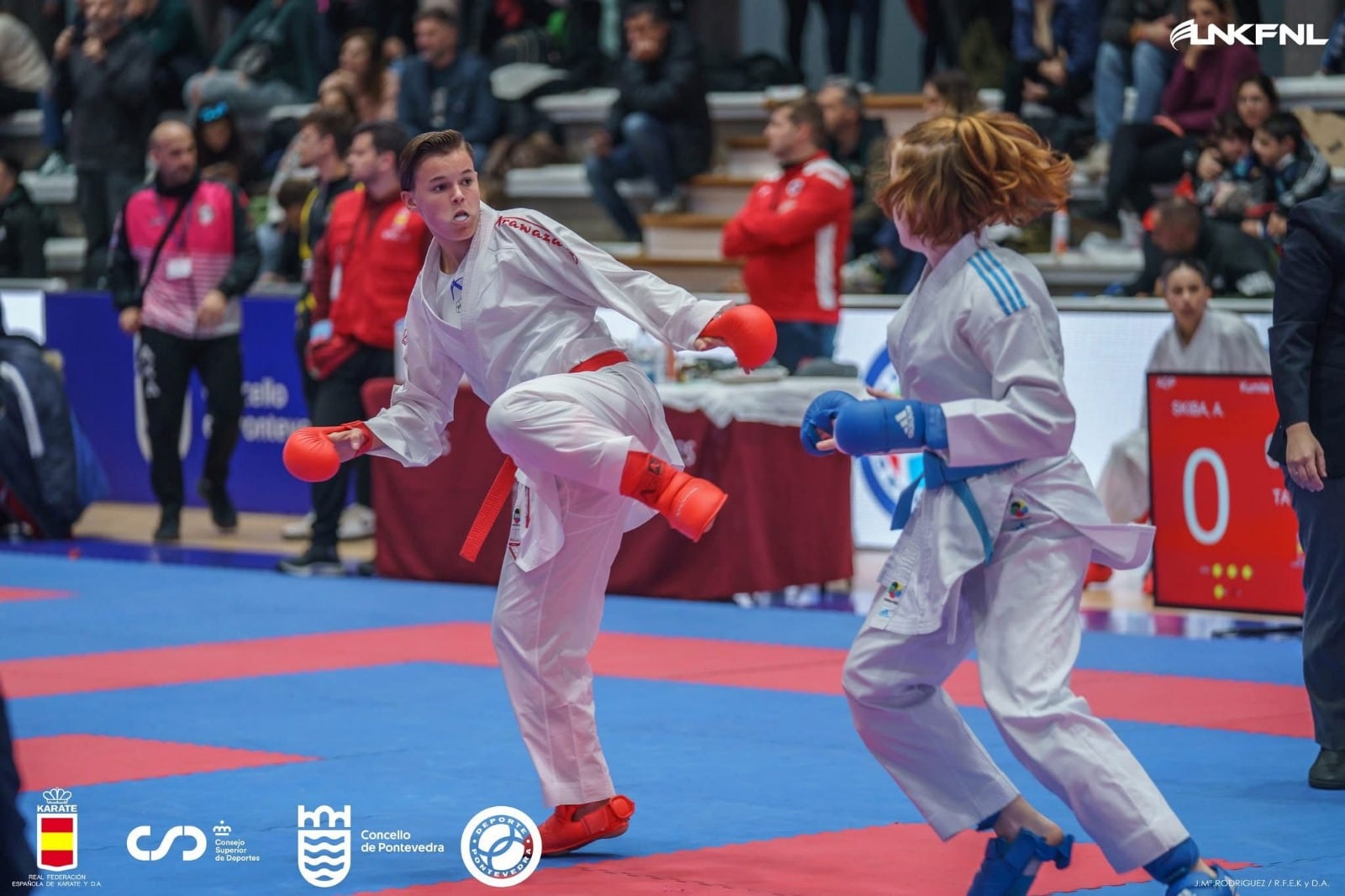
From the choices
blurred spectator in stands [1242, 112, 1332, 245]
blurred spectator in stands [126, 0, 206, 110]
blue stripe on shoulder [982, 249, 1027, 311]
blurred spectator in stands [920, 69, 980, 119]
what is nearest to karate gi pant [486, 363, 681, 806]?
blue stripe on shoulder [982, 249, 1027, 311]

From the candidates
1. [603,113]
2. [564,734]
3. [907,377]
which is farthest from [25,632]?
[603,113]

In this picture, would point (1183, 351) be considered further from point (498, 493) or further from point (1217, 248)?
point (498, 493)

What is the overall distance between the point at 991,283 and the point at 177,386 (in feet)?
26.5

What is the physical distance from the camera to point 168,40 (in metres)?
15.8

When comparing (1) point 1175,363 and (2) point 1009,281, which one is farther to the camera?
(1) point 1175,363

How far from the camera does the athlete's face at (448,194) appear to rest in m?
4.57

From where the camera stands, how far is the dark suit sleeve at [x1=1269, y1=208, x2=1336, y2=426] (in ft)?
16.6

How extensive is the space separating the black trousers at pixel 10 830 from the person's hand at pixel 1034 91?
10872 millimetres

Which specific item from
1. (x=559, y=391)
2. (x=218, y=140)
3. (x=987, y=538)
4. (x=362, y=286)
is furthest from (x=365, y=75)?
(x=987, y=538)

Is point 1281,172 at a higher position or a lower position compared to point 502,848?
higher

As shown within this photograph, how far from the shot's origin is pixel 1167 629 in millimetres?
8172

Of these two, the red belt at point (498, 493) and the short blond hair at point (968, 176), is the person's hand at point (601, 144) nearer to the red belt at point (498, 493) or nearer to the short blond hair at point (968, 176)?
the red belt at point (498, 493)

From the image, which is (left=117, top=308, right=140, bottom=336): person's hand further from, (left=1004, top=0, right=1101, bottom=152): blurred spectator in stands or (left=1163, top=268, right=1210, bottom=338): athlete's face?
(left=1163, top=268, right=1210, bottom=338): athlete's face

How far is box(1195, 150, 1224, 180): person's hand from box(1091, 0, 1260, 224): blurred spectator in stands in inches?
33.9
